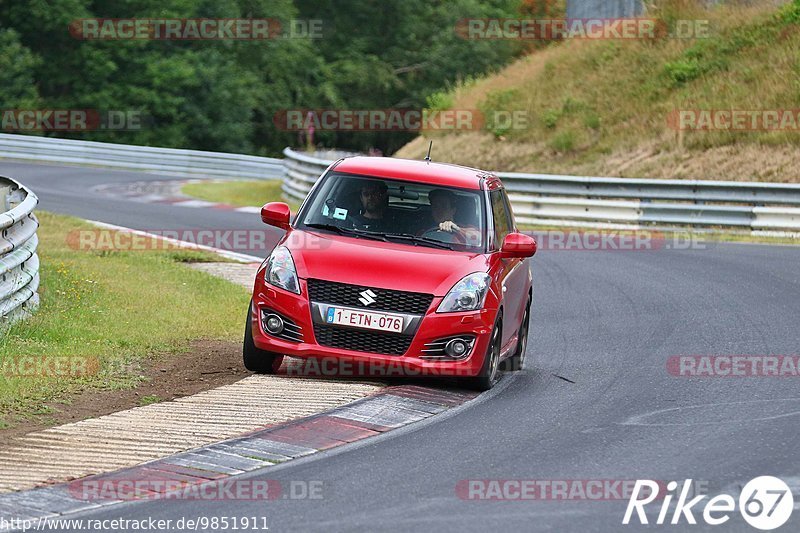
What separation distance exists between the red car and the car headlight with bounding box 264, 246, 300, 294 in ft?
0.04

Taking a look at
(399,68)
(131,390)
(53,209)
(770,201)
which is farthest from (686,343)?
(399,68)

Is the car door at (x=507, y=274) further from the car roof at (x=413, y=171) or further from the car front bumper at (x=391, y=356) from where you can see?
the car front bumper at (x=391, y=356)

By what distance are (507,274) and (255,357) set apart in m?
2.16

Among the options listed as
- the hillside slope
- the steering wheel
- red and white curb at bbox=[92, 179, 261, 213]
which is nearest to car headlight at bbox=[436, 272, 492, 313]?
the steering wheel

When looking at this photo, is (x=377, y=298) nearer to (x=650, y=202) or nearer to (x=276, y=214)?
(x=276, y=214)

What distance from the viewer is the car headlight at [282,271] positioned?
10.1m

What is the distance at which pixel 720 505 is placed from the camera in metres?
6.94

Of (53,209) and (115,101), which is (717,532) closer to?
(53,209)

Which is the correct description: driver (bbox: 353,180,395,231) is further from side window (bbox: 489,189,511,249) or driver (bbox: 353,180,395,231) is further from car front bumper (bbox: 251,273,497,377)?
car front bumper (bbox: 251,273,497,377)

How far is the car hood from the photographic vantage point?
9.91 m

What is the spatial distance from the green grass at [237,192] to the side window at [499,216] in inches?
667

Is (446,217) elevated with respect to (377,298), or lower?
elevated

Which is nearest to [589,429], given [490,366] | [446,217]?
[490,366]

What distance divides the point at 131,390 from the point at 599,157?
2256 cm
